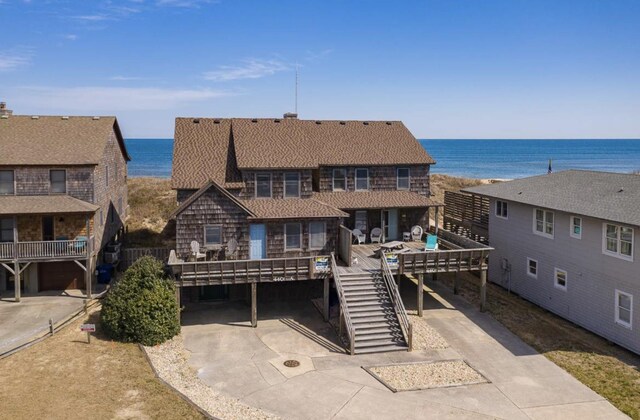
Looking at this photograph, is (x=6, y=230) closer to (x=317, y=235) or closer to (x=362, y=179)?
(x=317, y=235)

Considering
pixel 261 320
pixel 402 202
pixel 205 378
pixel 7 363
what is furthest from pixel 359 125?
pixel 7 363

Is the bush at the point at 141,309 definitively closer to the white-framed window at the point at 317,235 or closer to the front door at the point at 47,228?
the white-framed window at the point at 317,235

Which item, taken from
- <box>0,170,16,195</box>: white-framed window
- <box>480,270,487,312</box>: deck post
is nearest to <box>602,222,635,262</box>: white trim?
<box>480,270,487,312</box>: deck post

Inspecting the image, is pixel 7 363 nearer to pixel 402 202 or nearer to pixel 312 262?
pixel 312 262

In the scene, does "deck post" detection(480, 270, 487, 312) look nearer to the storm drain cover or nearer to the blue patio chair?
the blue patio chair

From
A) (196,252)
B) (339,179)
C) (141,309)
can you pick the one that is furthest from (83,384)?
(339,179)

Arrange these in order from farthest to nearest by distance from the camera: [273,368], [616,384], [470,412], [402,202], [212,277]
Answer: [402,202] < [212,277] < [273,368] < [616,384] < [470,412]
